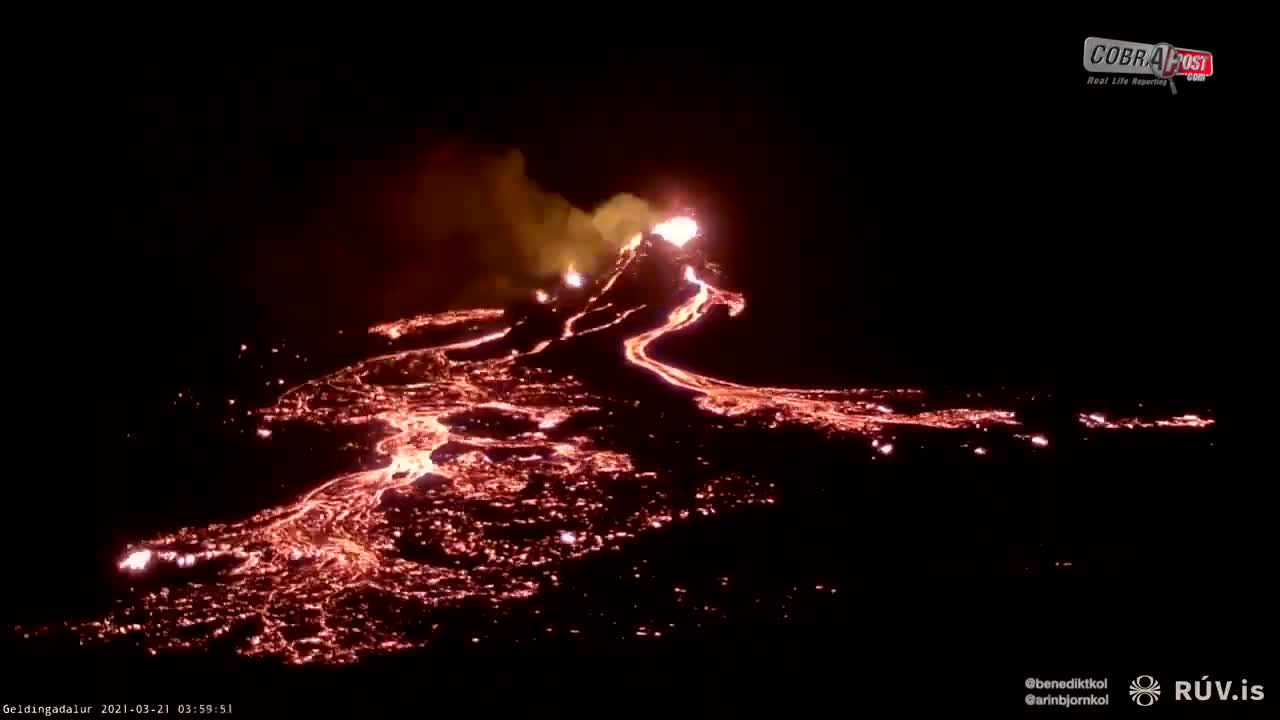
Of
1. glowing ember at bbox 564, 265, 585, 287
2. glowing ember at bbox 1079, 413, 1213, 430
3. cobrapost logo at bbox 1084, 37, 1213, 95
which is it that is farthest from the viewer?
cobrapost logo at bbox 1084, 37, 1213, 95

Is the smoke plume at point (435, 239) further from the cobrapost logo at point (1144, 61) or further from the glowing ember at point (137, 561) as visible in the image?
the cobrapost logo at point (1144, 61)

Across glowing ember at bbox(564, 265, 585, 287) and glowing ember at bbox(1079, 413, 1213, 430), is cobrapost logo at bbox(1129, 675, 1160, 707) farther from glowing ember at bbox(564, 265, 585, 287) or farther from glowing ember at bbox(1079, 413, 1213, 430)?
glowing ember at bbox(564, 265, 585, 287)

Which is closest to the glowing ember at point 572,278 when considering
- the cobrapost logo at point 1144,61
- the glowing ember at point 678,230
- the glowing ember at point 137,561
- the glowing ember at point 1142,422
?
the glowing ember at point 678,230

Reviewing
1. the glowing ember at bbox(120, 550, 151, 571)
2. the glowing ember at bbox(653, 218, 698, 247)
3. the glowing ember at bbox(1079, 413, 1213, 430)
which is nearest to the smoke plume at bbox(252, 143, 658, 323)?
the glowing ember at bbox(653, 218, 698, 247)

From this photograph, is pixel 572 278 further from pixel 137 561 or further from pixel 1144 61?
pixel 1144 61

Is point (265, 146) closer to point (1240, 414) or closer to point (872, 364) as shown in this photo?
point (872, 364)

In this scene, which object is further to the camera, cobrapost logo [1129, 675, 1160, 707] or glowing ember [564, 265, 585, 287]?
glowing ember [564, 265, 585, 287]

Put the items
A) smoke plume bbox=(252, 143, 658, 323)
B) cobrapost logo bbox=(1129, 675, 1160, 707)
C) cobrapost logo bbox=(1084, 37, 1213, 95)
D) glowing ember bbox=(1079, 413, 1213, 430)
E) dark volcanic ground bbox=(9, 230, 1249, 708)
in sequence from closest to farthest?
cobrapost logo bbox=(1129, 675, 1160, 707) < dark volcanic ground bbox=(9, 230, 1249, 708) < glowing ember bbox=(1079, 413, 1213, 430) < smoke plume bbox=(252, 143, 658, 323) < cobrapost logo bbox=(1084, 37, 1213, 95)
